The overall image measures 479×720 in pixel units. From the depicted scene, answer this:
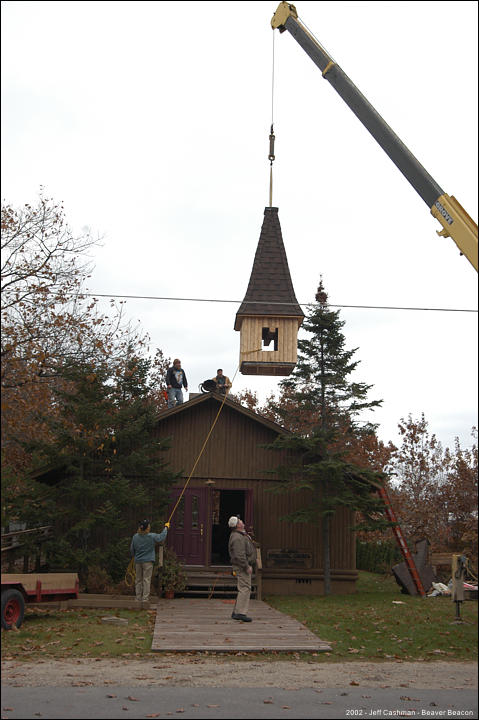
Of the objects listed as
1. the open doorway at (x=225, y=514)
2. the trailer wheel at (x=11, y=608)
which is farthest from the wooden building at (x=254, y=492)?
the trailer wheel at (x=11, y=608)

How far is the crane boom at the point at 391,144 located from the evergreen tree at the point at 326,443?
737cm

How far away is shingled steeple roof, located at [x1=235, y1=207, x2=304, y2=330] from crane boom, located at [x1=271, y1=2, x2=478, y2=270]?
6.35m

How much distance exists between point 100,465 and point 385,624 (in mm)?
9087

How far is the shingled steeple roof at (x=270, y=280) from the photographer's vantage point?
17406 mm

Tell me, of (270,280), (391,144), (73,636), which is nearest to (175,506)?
(270,280)

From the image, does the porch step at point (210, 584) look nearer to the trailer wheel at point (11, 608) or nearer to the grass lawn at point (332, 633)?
the grass lawn at point (332, 633)

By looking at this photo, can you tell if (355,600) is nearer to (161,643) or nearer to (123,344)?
(123,344)

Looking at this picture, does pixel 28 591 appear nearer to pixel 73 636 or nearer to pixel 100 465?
pixel 73 636

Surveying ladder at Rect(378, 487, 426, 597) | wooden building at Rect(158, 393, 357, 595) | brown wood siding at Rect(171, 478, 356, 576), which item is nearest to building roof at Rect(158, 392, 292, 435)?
wooden building at Rect(158, 393, 357, 595)

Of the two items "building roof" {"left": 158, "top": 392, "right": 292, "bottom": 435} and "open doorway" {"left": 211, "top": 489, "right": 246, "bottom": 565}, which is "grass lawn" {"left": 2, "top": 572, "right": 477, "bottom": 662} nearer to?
"building roof" {"left": 158, "top": 392, "right": 292, "bottom": 435}

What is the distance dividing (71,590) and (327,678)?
4.60m

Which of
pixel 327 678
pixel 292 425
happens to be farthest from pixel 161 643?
pixel 292 425

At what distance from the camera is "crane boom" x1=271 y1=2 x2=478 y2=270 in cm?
916

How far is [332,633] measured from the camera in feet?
42.2
